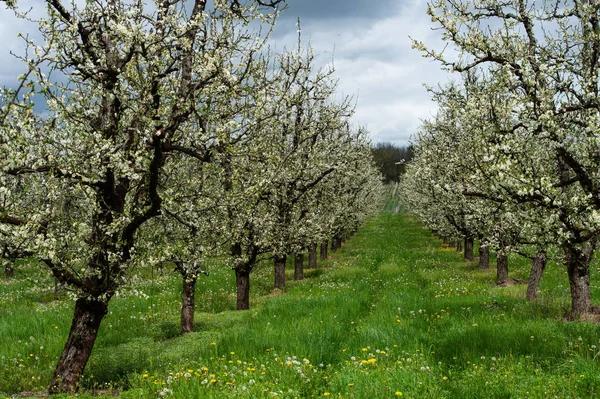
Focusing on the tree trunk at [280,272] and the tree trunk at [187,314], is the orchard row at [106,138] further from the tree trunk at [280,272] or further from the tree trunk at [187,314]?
the tree trunk at [280,272]

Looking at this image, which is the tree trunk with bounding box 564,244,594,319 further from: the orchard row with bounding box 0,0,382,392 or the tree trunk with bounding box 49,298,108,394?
the tree trunk with bounding box 49,298,108,394

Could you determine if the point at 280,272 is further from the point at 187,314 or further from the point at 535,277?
the point at 535,277

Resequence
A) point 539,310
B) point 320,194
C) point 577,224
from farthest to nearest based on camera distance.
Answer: point 320,194 → point 539,310 → point 577,224

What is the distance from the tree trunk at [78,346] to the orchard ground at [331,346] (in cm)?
44

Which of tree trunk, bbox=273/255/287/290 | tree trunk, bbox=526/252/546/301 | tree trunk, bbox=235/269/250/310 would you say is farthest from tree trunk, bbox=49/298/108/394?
tree trunk, bbox=526/252/546/301

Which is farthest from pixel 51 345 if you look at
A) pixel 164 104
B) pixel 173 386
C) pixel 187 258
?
pixel 164 104

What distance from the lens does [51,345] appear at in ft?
36.3

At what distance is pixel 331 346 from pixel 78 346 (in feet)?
16.3

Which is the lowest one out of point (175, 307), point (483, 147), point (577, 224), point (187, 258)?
point (175, 307)

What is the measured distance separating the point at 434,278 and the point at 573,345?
37.8 ft

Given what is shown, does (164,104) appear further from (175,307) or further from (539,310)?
(539,310)

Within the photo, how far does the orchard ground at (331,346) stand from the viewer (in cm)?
708

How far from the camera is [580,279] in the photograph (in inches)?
461

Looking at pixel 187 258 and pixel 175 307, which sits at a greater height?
pixel 187 258
